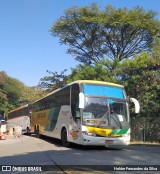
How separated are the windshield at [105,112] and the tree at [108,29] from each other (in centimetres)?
2448

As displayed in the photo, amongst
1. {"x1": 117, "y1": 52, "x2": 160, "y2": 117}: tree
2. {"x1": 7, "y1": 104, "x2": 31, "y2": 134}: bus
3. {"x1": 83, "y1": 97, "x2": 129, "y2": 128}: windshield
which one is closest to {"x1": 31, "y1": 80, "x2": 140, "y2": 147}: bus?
{"x1": 83, "y1": 97, "x2": 129, "y2": 128}: windshield

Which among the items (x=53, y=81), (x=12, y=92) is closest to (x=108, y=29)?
(x=53, y=81)

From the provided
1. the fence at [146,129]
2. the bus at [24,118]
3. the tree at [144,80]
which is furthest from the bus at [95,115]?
the bus at [24,118]

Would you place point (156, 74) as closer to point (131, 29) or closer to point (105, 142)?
point (131, 29)

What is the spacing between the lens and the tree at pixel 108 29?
42125 mm

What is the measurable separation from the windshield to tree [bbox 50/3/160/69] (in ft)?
80.3

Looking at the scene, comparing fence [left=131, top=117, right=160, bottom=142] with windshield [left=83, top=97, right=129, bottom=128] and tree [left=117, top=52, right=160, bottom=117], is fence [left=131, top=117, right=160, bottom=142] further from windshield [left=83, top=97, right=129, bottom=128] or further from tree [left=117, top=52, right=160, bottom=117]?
windshield [left=83, top=97, right=129, bottom=128]

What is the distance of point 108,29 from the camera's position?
43.2m

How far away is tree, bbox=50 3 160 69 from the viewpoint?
42.1 meters

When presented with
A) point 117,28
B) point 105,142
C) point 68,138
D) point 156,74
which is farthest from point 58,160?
point 117,28

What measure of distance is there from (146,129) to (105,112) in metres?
12.4

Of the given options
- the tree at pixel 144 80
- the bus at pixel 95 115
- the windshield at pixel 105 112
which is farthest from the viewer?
the tree at pixel 144 80

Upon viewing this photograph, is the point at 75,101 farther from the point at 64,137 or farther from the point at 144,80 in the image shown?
the point at 144,80

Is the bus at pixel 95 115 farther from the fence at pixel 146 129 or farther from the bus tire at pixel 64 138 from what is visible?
the fence at pixel 146 129
